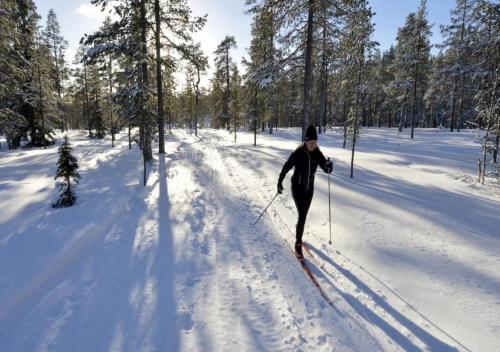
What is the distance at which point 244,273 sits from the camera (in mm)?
4934

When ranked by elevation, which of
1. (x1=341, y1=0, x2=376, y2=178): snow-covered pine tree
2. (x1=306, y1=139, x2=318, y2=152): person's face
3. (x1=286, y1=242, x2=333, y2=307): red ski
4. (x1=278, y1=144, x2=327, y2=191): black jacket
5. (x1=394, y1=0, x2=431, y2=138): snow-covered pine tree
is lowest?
(x1=286, y1=242, x2=333, y2=307): red ski


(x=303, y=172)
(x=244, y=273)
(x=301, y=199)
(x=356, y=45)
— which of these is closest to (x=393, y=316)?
(x=244, y=273)

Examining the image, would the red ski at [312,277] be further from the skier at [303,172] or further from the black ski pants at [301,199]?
the black ski pants at [301,199]

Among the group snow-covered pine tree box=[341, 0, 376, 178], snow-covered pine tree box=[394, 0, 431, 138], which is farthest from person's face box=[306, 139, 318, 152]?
snow-covered pine tree box=[394, 0, 431, 138]

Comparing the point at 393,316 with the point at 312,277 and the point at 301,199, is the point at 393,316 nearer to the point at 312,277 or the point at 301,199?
the point at 312,277

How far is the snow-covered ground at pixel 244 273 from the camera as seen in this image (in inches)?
139

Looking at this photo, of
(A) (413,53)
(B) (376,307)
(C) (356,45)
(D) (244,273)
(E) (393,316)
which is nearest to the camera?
(E) (393,316)

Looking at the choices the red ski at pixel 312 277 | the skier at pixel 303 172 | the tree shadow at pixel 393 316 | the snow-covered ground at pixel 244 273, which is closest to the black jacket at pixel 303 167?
the skier at pixel 303 172

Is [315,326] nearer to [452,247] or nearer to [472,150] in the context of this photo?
[452,247]

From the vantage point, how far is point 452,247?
5840mm

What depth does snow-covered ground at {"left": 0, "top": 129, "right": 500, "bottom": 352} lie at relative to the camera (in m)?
3.52

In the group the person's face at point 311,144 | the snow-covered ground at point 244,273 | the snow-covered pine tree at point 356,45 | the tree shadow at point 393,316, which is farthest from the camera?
the snow-covered pine tree at point 356,45

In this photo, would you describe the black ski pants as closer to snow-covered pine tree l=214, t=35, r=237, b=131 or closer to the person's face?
the person's face

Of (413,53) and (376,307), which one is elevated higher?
(413,53)
